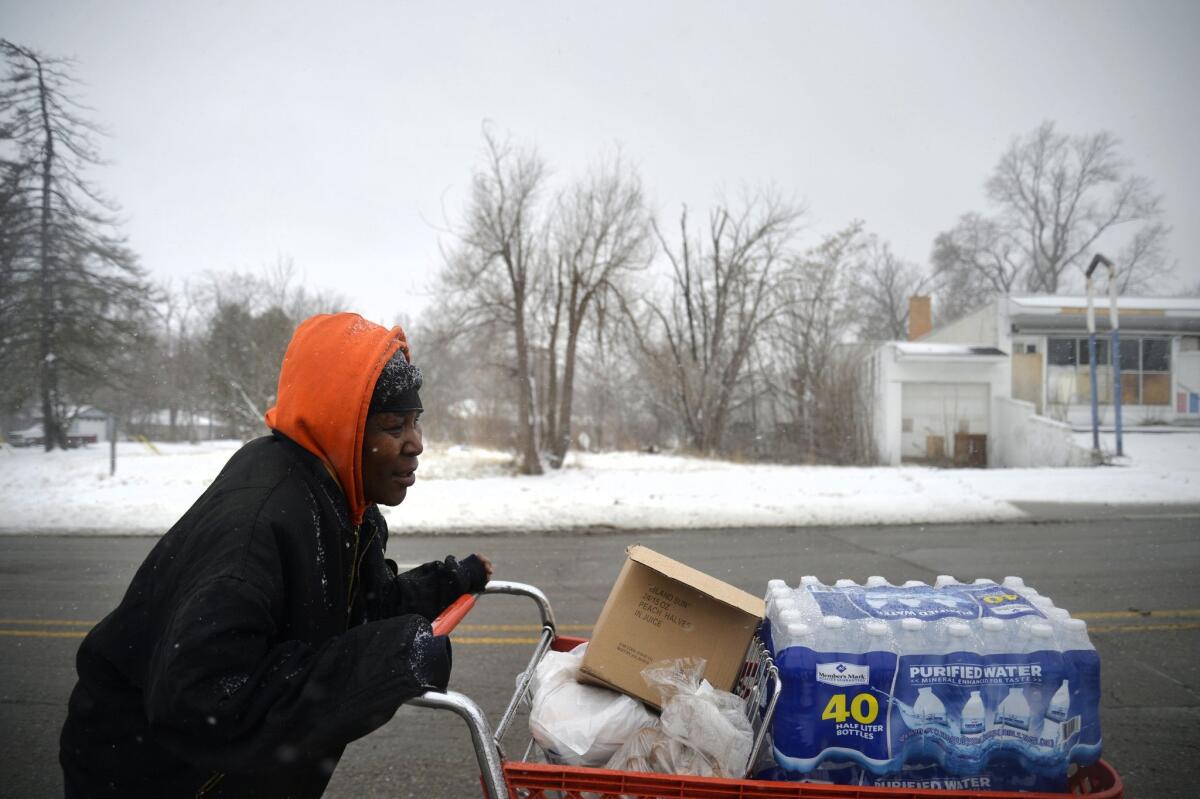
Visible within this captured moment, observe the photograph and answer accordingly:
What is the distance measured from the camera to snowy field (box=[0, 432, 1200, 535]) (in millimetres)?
11406

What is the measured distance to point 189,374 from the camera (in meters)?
30.4

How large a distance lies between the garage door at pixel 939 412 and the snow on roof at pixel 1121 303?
376cm

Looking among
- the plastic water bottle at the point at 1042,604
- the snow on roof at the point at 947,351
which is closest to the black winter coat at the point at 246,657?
the plastic water bottle at the point at 1042,604

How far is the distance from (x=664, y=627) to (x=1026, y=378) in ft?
92.5

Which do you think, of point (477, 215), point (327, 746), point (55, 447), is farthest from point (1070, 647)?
point (55, 447)

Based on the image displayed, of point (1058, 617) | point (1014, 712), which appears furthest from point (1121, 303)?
point (1014, 712)

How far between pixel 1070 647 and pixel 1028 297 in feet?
93.8

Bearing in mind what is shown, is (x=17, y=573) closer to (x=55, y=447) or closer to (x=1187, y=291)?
(x=55, y=447)

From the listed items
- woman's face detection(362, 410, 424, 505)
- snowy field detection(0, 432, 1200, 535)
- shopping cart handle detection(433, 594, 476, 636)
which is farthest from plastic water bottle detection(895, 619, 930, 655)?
snowy field detection(0, 432, 1200, 535)

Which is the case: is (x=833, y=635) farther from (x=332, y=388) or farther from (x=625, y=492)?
(x=625, y=492)

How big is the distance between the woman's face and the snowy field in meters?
8.99

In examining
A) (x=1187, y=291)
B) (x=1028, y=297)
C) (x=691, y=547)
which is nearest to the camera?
(x=691, y=547)

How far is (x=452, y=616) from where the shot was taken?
206 centimetres

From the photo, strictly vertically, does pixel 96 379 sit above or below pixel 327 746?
above
